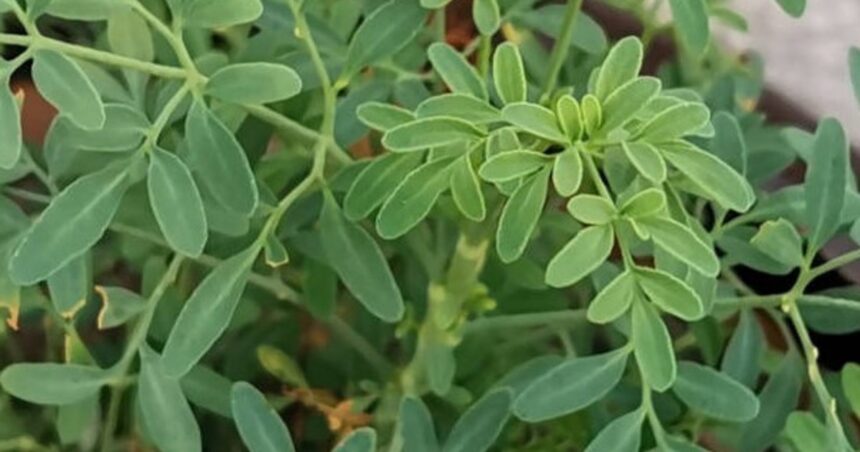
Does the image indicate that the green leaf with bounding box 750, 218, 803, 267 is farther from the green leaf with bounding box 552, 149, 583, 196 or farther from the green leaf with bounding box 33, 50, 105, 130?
the green leaf with bounding box 33, 50, 105, 130

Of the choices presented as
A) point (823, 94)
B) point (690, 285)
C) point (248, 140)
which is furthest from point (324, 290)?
point (823, 94)

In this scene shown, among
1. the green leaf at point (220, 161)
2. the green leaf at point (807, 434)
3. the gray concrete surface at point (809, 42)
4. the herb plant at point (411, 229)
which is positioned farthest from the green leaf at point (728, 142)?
the gray concrete surface at point (809, 42)

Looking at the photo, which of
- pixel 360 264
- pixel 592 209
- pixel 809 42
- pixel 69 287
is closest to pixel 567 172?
pixel 592 209

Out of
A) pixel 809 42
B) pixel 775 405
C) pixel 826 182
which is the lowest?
pixel 809 42

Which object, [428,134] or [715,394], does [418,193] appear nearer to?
[428,134]

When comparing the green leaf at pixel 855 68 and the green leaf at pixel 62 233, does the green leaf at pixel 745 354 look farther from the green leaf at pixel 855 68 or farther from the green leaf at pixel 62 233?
the green leaf at pixel 62 233

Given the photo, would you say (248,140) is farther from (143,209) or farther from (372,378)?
(372,378)

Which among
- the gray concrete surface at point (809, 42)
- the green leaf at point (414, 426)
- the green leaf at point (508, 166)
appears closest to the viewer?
the green leaf at point (508, 166)
